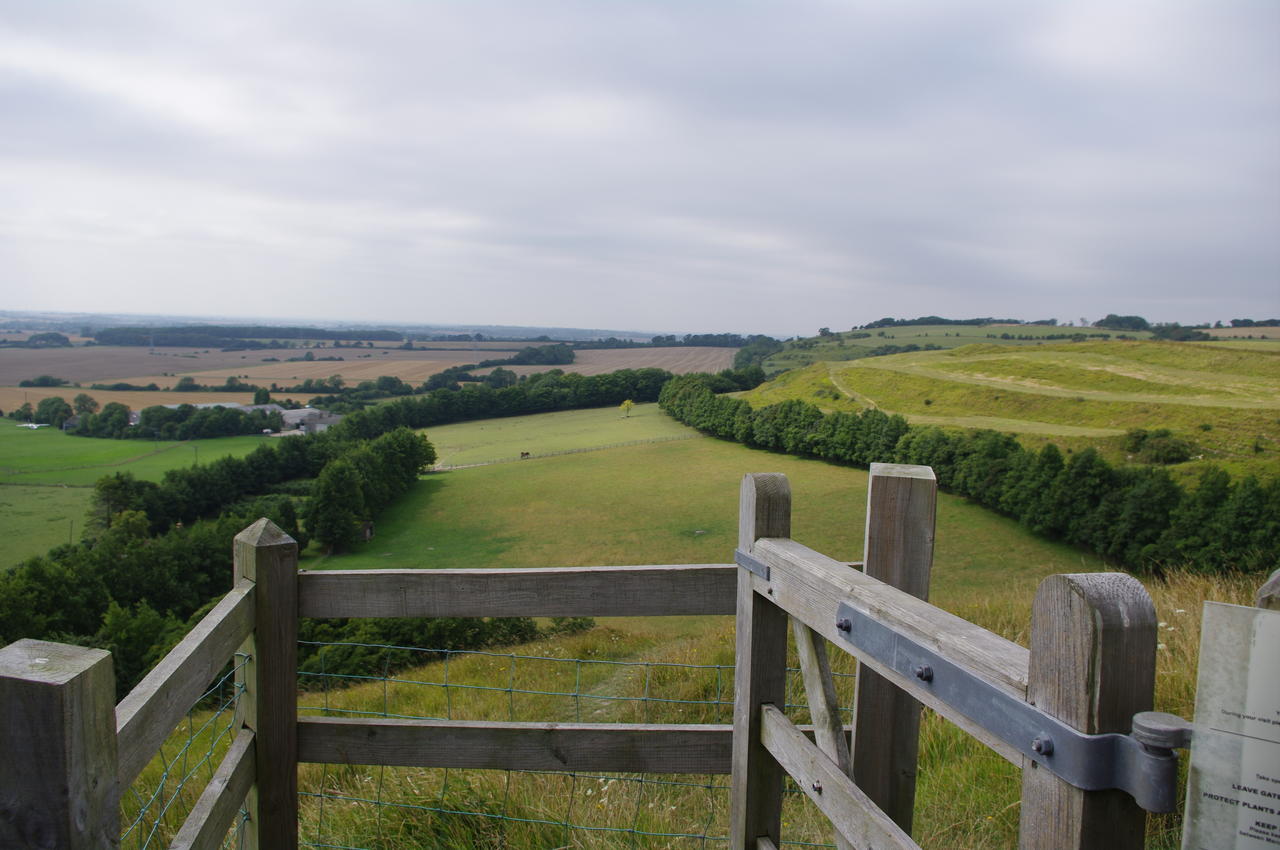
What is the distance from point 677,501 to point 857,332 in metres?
53.7

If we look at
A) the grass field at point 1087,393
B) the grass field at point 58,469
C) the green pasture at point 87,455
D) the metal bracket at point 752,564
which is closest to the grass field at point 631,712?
the metal bracket at point 752,564

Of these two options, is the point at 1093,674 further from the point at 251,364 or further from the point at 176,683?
the point at 251,364

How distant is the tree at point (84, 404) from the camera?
237 feet

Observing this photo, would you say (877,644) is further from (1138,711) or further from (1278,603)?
(1278,603)

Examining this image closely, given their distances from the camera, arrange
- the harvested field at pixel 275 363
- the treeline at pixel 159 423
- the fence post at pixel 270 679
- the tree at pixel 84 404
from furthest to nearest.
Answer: the harvested field at pixel 275 363 < the tree at pixel 84 404 < the treeline at pixel 159 423 < the fence post at pixel 270 679

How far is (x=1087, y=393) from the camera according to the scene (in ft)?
178

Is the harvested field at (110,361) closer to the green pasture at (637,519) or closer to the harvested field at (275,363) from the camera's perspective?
the harvested field at (275,363)

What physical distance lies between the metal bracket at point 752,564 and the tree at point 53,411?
86902 mm

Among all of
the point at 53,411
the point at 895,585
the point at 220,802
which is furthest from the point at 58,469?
the point at 895,585

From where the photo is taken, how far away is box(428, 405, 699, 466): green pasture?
62719mm

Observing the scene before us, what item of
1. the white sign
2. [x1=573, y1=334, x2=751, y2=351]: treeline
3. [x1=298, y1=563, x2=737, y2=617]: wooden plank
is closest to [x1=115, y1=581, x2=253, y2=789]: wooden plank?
[x1=298, y1=563, x2=737, y2=617]: wooden plank

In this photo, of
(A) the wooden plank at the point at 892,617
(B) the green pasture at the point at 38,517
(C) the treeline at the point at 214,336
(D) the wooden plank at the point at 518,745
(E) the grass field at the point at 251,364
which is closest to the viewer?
(A) the wooden plank at the point at 892,617

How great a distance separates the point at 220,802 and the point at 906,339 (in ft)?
290

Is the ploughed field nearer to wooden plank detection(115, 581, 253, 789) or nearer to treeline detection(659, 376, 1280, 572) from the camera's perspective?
treeline detection(659, 376, 1280, 572)
